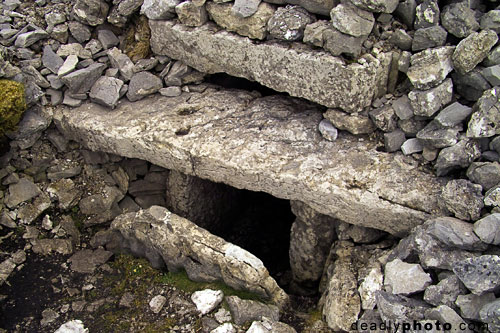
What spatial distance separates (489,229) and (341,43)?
179cm

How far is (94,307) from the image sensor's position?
14.5ft

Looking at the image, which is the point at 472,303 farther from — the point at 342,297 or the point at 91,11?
the point at 91,11

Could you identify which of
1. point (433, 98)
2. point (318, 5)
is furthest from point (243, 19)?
point (433, 98)

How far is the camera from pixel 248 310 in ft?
13.3

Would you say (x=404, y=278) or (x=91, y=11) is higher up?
(x=91, y=11)

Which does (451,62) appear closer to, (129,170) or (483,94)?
(483,94)

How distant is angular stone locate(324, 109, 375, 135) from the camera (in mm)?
4285

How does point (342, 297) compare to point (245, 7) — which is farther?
point (245, 7)

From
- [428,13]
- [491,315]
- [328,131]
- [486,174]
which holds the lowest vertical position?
[491,315]

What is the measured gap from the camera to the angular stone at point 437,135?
151 inches

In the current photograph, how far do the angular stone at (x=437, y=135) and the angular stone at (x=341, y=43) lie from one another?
0.82m

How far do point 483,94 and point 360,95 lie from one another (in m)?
0.92

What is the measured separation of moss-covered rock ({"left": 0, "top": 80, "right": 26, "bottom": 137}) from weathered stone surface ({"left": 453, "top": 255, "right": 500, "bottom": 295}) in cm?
409

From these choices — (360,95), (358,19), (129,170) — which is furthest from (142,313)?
(358,19)
